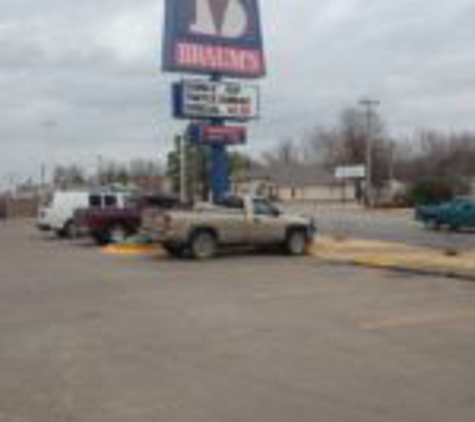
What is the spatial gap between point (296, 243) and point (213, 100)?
8184 mm

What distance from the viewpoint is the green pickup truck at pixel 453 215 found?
37.5 m

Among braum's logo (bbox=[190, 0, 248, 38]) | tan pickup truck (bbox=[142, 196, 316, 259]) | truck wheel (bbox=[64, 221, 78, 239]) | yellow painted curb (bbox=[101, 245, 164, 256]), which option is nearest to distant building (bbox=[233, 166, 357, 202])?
truck wheel (bbox=[64, 221, 78, 239])

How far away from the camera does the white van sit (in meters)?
32.7

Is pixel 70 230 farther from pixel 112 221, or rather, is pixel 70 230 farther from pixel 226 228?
pixel 226 228

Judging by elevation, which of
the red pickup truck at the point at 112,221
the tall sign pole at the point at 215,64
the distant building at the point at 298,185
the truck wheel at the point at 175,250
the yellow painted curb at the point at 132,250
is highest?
the tall sign pole at the point at 215,64

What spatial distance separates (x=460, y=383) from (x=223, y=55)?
2379cm

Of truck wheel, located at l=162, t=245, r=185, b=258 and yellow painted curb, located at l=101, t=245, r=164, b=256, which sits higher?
truck wheel, located at l=162, t=245, r=185, b=258

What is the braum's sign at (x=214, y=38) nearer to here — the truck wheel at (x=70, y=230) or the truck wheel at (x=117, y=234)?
the truck wheel at (x=117, y=234)

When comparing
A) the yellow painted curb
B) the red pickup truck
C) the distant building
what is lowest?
the yellow painted curb

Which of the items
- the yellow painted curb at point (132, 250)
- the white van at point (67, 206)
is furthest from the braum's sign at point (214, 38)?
the yellow painted curb at point (132, 250)

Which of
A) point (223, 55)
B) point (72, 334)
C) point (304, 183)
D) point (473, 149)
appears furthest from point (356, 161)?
point (72, 334)

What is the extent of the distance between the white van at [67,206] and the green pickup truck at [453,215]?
1485cm

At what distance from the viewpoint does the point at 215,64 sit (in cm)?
3016

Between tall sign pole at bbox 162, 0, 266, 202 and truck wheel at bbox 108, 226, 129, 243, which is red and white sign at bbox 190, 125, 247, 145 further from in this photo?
truck wheel at bbox 108, 226, 129, 243
